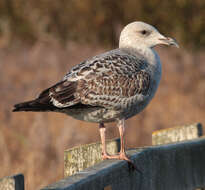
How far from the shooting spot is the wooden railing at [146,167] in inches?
103

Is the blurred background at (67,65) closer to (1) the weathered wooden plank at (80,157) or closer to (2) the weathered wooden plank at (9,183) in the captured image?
(1) the weathered wooden plank at (80,157)

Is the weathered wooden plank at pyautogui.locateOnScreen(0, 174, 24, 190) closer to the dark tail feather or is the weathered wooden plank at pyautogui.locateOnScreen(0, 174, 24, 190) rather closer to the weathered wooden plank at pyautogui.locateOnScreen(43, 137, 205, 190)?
the weathered wooden plank at pyautogui.locateOnScreen(43, 137, 205, 190)

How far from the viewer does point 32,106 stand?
4051 millimetres

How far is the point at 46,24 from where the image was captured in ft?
50.0

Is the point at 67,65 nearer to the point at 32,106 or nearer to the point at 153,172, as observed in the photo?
the point at 32,106

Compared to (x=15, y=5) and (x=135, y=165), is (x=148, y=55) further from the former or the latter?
(x=15, y=5)

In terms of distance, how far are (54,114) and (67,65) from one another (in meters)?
2.45

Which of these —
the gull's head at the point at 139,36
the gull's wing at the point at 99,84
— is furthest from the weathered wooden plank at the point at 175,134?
the gull's head at the point at 139,36

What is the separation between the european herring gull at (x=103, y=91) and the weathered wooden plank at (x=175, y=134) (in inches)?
10.9

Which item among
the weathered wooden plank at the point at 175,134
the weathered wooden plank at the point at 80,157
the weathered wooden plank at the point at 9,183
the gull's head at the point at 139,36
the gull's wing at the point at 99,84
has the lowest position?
the weathered wooden plank at the point at 9,183

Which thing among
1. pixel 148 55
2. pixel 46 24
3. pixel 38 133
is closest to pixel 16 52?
pixel 46 24

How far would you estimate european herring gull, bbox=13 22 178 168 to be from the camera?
415cm

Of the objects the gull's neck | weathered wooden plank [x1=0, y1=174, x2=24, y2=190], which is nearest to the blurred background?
the gull's neck

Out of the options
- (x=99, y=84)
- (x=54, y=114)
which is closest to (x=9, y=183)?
(x=99, y=84)
